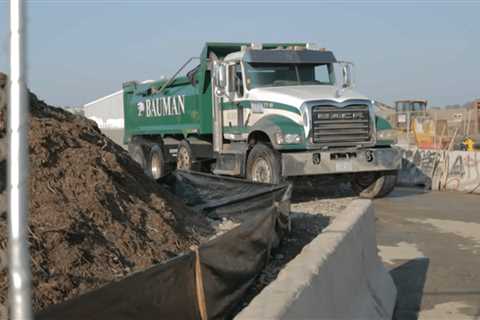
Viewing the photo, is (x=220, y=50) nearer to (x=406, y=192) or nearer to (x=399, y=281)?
(x=406, y=192)

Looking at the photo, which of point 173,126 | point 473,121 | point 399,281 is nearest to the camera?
point 399,281

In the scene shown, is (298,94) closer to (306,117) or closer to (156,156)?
(306,117)

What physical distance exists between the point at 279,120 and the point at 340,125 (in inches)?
49.9

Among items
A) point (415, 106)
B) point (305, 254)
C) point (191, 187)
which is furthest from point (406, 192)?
point (415, 106)

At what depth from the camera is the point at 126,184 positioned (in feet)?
24.7

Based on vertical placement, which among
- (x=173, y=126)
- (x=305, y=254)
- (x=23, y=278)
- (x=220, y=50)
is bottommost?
(x=305, y=254)

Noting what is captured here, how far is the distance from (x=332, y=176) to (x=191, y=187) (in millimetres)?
4130

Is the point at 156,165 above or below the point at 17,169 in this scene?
below

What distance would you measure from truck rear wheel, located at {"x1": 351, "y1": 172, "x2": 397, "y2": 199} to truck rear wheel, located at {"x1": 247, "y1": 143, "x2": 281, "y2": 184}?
8.31 ft

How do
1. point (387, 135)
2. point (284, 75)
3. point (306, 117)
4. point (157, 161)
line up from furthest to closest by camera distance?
point (157, 161)
point (284, 75)
point (387, 135)
point (306, 117)

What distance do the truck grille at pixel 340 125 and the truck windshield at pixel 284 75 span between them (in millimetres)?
1404

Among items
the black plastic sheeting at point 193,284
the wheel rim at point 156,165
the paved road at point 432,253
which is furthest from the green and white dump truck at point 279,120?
the black plastic sheeting at point 193,284

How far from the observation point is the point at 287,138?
468 inches

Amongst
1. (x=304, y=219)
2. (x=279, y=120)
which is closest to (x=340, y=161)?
(x=279, y=120)
